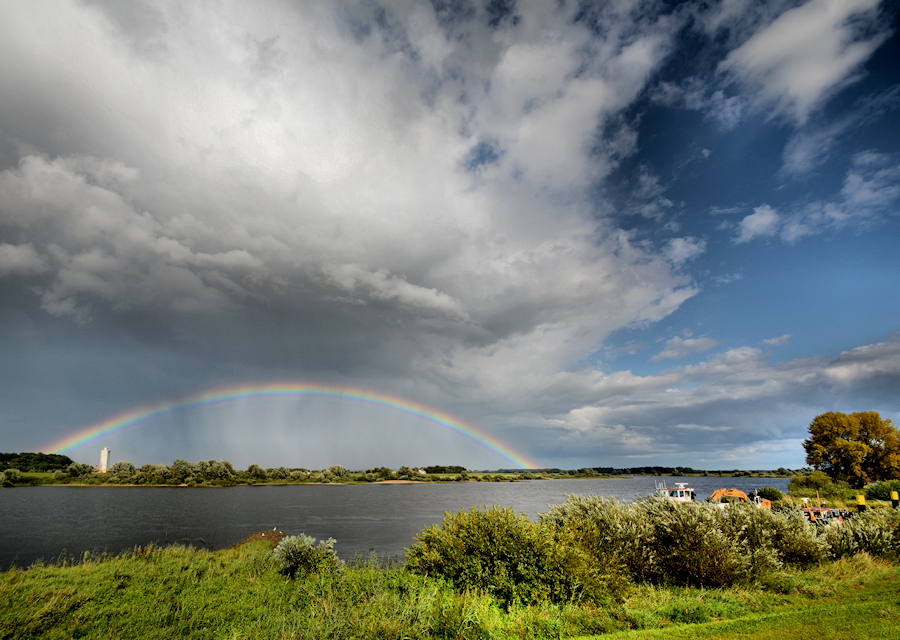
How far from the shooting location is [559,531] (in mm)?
16672

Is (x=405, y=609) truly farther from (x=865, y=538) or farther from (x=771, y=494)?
(x=771, y=494)

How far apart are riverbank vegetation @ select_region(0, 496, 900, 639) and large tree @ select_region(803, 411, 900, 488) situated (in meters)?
53.8

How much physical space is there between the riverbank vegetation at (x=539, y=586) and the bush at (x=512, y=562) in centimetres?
4

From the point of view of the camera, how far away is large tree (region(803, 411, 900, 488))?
5944 cm

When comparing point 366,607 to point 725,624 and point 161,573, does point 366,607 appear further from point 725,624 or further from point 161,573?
point 161,573

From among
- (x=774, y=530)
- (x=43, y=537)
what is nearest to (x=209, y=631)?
(x=774, y=530)

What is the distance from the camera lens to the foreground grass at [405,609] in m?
10.2

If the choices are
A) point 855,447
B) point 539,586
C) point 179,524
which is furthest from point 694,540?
point 855,447

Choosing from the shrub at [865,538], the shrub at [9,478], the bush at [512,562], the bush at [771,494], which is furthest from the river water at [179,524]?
the shrub at [9,478]

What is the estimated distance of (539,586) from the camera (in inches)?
548

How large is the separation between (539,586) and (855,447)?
70.7 metres

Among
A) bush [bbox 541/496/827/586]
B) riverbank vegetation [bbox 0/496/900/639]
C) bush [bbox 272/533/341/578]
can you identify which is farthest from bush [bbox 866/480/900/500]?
bush [bbox 272/533/341/578]

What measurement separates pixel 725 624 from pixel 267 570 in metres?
18.1

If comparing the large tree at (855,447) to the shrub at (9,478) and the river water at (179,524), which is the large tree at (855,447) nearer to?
the river water at (179,524)
